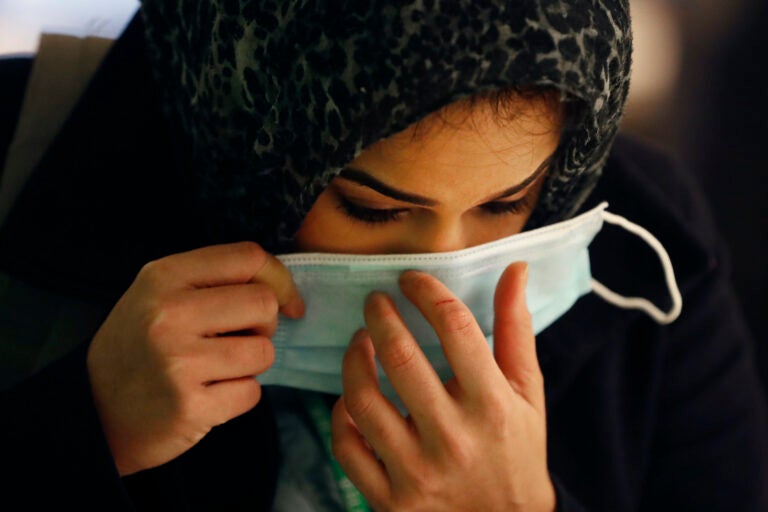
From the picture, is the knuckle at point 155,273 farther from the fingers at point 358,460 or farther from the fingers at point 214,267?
the fingers at point 358,460

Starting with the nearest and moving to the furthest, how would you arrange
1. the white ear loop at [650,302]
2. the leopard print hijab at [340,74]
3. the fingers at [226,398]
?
the leopard print hijab at [340,74], the fingers at [226,398], the white ear loop at [650,302]

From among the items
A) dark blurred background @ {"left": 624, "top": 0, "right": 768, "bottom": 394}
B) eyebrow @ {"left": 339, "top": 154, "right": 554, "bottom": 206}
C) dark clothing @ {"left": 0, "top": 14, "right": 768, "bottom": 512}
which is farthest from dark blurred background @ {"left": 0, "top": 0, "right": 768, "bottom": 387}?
eyebrow @ {"left": 339, "top": 154, "right": 554, "bottom": 206}

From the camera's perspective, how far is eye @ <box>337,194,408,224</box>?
32.2 inches

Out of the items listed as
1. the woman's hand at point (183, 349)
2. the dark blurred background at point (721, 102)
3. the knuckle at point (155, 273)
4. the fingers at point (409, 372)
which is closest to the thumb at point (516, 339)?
the fingers at point (409, 372)

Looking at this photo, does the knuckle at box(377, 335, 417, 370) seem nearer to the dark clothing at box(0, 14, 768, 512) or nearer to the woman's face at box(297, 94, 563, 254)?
the woman's face at box(297, 94, 563, 254)

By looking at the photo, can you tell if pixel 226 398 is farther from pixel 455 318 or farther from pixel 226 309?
pixel 455 318

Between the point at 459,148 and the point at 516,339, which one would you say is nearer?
the point at 459,148

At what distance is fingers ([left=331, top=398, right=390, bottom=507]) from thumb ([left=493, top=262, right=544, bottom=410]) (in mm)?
176

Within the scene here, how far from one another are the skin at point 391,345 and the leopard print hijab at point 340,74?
0.13 ft

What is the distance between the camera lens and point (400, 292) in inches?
34.9

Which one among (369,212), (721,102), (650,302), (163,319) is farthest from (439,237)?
(721,102)

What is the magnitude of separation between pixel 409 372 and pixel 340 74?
0.30 m

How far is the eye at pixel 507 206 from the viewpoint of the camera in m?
0.87

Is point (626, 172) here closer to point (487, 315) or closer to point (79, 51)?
point (487, 315)
